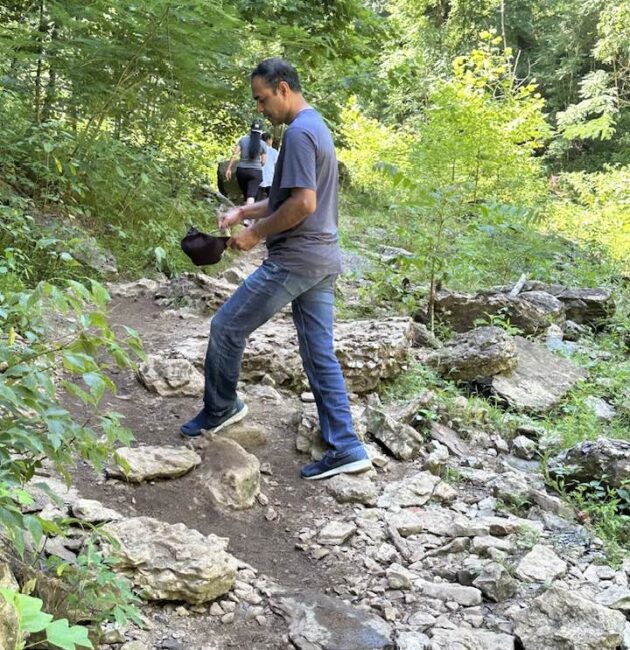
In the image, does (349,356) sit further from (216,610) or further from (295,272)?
(216,610)

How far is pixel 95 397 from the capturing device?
188cm

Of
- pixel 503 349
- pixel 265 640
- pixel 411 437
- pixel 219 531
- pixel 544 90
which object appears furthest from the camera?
pixel 544 90

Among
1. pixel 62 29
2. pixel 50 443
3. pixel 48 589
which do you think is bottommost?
pixel 48 589

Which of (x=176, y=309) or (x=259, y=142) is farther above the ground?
(x=259, y=142)

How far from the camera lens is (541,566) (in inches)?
110

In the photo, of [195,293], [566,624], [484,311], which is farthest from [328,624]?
[484,311]

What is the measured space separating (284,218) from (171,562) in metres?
1.69

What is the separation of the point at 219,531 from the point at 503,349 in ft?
11.4

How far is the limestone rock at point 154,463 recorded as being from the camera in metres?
3.10

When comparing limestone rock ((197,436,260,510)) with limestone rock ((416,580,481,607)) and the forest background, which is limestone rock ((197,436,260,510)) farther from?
limestone rock ((416,580,481,607))

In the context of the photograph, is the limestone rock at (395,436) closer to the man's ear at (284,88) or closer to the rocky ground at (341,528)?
the rocky ground at (341,528)

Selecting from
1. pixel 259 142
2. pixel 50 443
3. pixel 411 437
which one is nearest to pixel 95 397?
pixel 50 443

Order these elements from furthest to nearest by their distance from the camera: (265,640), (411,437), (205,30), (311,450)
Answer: (205,30) < (411,437) < (311,450) < (265,640)

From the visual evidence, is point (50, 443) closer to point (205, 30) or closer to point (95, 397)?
point (95, 397)
